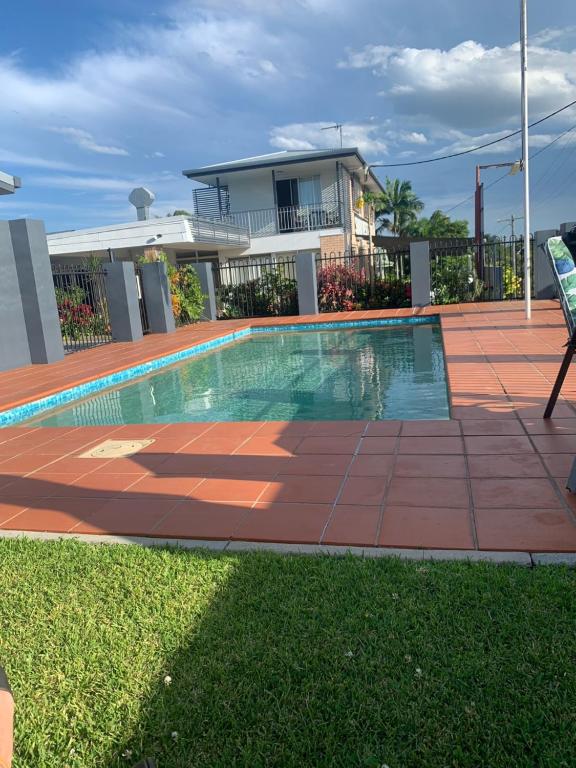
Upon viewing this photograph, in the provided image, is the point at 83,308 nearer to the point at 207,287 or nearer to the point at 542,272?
the point at 207,287

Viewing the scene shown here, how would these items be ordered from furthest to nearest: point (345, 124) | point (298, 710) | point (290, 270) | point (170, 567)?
point (345, 124)
point (290, 270)
point (170, 567)
point (298, 710)

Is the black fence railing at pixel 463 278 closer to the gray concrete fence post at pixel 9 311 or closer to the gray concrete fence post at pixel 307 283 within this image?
the gray concrete fence post at pixel 307 283

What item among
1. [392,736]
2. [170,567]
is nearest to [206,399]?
[170,567]

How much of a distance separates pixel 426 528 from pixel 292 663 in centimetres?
117

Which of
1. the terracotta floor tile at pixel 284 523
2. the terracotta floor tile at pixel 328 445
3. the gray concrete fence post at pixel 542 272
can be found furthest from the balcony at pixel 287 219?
the terracotta floor tile at pixel 284 523

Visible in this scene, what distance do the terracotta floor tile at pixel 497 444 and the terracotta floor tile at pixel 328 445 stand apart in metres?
0.86

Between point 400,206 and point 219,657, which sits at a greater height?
point 400,206

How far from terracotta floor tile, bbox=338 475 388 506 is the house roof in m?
20.7

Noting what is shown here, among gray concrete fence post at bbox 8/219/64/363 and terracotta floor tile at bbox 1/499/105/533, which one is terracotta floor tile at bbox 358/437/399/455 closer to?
terracotta floor tile at bbox 1/499/105/533

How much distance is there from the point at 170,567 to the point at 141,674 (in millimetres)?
728

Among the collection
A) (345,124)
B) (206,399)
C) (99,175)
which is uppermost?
(345,124)

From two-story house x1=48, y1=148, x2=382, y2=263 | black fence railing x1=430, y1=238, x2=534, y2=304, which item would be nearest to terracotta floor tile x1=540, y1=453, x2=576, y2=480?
black fence railing x1=430, y1=238, x2=534, y2=304

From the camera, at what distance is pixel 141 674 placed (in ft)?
6.48

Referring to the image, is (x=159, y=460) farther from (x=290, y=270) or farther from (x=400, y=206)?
(x=400, y=206)
